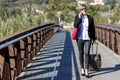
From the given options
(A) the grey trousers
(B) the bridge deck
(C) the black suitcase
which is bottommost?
(B) the bridge deck

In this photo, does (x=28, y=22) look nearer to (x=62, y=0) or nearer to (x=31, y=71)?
(x=31, y=71)

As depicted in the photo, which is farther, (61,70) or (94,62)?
(61,70)

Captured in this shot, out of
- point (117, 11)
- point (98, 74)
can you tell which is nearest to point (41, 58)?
point (98, 74)

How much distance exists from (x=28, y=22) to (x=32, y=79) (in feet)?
34.4

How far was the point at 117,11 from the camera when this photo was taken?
94875 mm

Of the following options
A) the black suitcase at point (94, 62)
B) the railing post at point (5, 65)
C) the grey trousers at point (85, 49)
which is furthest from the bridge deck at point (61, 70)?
the railing post at point (5, 65)

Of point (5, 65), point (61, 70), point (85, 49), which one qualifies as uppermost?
point (5, 65)

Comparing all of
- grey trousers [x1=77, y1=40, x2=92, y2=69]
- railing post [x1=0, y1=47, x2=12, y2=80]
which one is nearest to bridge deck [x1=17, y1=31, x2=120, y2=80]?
grey trousers [x1=77, y1=40, x2=92, y2=69]

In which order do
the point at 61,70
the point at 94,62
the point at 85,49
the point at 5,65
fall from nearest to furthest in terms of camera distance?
the point at 5,65 → the point at 85,49 → the point at 94,62 → the point at 61,70

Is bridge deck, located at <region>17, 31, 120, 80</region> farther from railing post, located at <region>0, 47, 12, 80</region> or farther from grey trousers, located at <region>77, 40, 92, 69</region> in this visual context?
railing post, located at <region>0, 47, 12, 80</region>

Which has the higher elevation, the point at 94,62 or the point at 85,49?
the point at 85,49

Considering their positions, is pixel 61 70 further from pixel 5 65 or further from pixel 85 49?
pixel 5 65

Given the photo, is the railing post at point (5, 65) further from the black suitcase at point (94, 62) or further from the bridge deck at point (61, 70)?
the black suitcase at point (94, 62)

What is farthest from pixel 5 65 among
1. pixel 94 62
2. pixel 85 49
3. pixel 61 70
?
pixel 61 70
